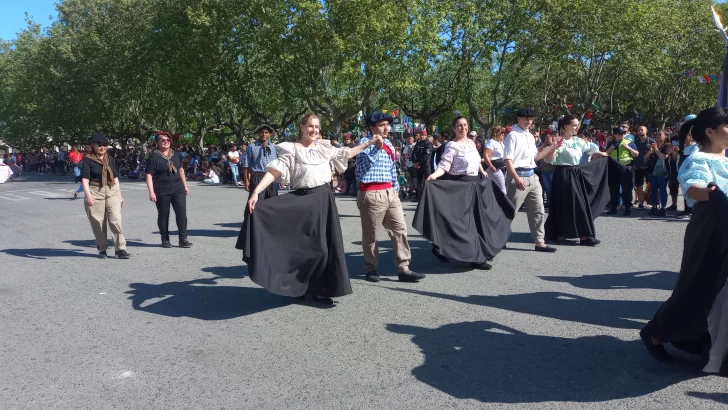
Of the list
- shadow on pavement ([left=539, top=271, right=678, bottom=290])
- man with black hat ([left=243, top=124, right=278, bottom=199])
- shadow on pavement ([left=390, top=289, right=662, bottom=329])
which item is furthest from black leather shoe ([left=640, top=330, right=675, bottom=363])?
man with black hat ([left=243, top=124, right=278, bottom=199])

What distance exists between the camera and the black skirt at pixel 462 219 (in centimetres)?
705

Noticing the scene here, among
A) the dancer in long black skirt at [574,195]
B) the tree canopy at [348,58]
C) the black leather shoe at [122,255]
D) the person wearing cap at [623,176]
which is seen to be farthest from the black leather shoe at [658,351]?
the tree canopy at [348,58]

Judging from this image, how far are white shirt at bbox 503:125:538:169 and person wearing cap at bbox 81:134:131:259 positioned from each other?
5605 millimetres

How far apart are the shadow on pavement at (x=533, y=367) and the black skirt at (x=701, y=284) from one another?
1.07ft

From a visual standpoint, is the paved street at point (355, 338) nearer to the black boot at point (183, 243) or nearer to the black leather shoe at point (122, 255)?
the black leather shoe at point (122, 255)

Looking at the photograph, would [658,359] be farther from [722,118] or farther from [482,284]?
[482,284]

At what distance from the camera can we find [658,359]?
420 cm

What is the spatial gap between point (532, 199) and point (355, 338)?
428 centimetres

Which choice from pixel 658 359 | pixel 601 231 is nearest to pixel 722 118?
pixel 658 359

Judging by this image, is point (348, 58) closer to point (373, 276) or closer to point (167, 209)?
point (167, 209)

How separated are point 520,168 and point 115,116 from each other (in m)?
39.4

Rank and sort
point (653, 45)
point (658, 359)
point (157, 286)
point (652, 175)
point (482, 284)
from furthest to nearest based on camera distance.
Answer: point (653, 45), point (652, 175), point (157, 286), point (482, 284), point (658, 359)

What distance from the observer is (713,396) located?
3.66 meters

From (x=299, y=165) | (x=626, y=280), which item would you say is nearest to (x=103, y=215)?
(x=299, y=165)
